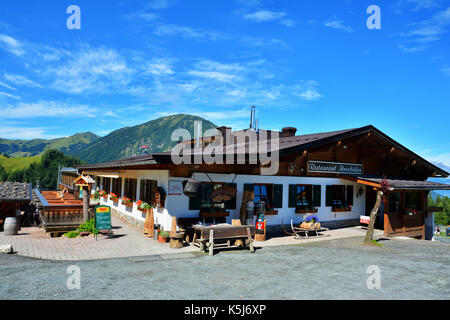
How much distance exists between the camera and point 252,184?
12.5 metres

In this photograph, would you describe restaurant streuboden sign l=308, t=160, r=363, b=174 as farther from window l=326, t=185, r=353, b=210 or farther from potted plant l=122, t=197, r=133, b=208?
potted plant l=122, t=197, r=133, b=208

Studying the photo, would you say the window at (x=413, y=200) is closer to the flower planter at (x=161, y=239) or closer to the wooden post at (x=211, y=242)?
the wooden post at (x=211, y=242)

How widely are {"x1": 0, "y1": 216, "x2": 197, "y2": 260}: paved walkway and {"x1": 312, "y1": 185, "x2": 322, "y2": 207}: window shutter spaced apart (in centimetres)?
698

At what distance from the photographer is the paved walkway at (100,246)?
8.68m

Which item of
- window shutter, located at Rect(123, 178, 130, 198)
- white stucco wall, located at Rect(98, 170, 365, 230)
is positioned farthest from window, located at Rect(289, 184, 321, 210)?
window shutter, located at Rect(123, 178, 130, 198)

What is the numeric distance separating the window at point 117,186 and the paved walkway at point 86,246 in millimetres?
5770

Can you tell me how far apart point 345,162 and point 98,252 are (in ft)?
38.6

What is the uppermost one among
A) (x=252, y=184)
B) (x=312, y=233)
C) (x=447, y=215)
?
(x=252, y=184)

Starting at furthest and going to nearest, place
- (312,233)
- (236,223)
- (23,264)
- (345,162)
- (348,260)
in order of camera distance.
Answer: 1. (345,162)
2. (312,233)
3. (236,223)
4. (348,260)
5. (23,264)

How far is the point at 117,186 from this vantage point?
18.1 meters

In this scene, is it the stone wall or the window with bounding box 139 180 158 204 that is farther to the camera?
the stone wall

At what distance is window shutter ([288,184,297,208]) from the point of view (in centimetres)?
1364

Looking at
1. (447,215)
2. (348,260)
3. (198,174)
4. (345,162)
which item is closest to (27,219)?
(198,174)
